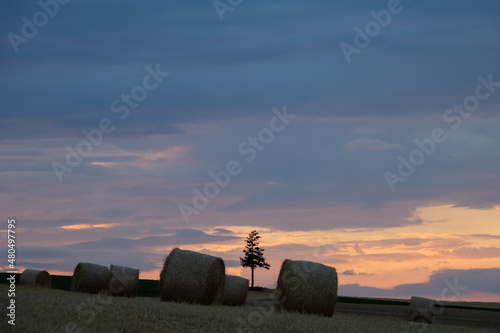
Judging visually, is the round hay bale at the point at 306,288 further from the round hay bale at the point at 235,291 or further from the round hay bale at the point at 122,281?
the round hay bale at the point at 122,281

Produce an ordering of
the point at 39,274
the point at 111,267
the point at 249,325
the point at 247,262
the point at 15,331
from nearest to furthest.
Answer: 1. the point at 15,331
2. the point at 249,325
3. the point at 111,267
4. the point at 39,274
5. the point at 247,262

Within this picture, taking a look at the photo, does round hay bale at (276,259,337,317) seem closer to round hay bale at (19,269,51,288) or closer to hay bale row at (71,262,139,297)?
hay bale row at (71,262,139,297)

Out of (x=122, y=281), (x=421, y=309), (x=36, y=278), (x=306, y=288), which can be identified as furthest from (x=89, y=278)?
(x=421, y=309)

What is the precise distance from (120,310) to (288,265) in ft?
27.3

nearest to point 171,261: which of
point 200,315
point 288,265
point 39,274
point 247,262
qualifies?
point 288,265

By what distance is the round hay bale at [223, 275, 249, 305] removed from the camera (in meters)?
26.7

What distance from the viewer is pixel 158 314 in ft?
53.7

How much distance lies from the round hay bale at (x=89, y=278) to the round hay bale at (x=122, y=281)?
43cm

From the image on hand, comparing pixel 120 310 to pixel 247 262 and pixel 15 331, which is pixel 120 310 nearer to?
pixel 15 331

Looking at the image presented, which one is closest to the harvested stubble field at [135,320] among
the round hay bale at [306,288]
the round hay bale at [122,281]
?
the round hay bale at [306,288]

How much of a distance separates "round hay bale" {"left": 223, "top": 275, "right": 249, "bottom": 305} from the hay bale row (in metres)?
5.38

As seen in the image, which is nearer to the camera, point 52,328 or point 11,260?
point 52,328

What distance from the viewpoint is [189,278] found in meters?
22.4

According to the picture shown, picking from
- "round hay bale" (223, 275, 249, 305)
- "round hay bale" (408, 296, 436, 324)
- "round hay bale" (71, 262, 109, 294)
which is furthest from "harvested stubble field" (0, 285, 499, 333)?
"round hay bale" (71, 262, 109, 294)
